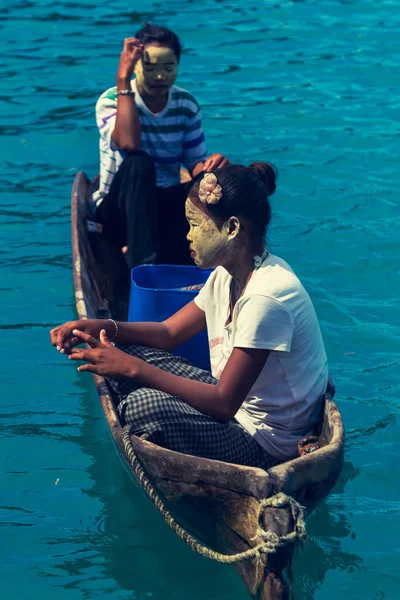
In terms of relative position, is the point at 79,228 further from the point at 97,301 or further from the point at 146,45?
the point at 146,45

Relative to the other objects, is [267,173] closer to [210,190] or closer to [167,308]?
[210,190]

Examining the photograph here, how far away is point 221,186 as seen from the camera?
387 centimetres

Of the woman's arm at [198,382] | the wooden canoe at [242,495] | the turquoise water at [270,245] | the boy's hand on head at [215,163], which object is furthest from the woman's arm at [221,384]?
the boy's hand on head at [215,163]

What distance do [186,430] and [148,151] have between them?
9.29ft

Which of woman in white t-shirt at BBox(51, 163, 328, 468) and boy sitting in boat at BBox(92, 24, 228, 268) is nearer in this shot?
woman in white t-shirt at BBox(51, 163, 328, 468)

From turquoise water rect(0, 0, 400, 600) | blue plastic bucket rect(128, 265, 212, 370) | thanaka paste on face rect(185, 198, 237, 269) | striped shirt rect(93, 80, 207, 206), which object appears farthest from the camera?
striped shirt rect(93, 80, 207, 206)

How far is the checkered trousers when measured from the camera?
384 cm

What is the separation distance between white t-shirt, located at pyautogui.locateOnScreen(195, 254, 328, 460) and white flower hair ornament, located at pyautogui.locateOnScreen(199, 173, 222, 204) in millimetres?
343

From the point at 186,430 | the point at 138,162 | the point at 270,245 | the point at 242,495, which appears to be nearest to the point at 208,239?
the point at 186,430

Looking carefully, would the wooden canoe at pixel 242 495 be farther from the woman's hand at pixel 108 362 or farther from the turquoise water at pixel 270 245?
the turquoise water at pixel 270 245

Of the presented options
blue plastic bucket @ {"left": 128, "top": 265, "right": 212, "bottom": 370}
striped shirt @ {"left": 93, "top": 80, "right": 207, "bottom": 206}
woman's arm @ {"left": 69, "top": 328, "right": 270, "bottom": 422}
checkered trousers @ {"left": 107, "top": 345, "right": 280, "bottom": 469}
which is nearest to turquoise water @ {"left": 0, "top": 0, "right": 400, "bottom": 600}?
checkered trousers @ {"left": 107, "top": 345, "right": 280, "bottom": 469}

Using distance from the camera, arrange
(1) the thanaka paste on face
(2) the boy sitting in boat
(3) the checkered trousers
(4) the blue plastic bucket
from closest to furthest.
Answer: (3) the checkered trousers, (1) the thanaka paste on face, (4) the blue plastic bucket, (2) the boy sitting in boat

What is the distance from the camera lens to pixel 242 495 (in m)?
3.51

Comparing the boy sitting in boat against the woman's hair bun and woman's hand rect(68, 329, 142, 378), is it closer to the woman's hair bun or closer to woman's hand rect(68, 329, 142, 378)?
the woman's hair bun
